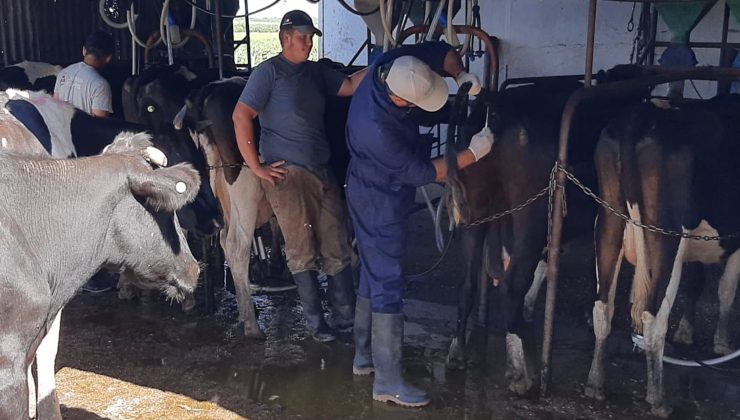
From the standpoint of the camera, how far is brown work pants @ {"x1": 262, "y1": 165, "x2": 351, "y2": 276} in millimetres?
5566

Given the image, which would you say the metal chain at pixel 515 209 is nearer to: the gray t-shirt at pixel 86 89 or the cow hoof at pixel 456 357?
the cow hoof at pixel 456 357

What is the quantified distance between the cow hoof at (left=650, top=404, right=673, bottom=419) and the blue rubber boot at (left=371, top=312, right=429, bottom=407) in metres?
1.28

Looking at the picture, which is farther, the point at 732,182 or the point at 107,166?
the point at 732,182

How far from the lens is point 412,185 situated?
4723mm

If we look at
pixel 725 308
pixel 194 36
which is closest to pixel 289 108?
pixel 194 36

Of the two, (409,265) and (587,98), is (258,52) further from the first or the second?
(587,98)

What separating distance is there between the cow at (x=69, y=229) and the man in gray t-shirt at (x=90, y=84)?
10.7 feet

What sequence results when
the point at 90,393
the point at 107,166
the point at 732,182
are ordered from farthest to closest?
the point at 90,393 → the point at 732,182 → the point at 107,166

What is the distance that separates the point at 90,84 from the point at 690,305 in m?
4.82

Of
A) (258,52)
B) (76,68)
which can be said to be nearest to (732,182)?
(76,68)

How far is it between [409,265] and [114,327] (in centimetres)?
276

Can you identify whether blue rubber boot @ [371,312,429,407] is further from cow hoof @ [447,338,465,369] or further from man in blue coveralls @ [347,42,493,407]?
cow hoof @ [447,338,465,369]

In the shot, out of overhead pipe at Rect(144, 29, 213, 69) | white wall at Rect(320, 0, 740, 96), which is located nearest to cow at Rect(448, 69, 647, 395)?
white wall at Rect(320, 0, 740, 96)

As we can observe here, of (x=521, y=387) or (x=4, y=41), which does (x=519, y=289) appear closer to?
(x=521, y=387)
